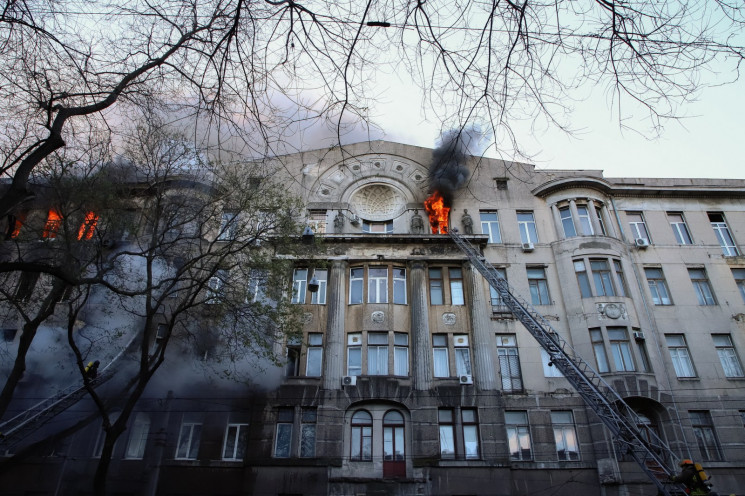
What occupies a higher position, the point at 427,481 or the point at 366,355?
the point at 366,355

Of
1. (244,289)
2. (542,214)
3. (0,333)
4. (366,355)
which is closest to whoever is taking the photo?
(244,289)

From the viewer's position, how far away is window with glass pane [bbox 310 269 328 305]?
930 inches

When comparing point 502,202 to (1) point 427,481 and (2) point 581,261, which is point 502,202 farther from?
(1) point 427,481

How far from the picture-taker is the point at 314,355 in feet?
73.0

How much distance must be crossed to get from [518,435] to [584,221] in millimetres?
11397

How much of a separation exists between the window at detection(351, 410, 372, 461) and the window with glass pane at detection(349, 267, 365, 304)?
212 inches

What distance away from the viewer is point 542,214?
25.8 m

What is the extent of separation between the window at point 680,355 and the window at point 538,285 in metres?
5.63

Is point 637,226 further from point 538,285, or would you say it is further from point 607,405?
point 607,405

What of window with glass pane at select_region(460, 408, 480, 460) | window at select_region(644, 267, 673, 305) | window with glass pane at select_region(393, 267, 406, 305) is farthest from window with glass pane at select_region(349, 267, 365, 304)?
window at select_region(644, 267, 673, 305)

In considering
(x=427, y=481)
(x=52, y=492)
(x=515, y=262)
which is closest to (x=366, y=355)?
(x=427, y=481)

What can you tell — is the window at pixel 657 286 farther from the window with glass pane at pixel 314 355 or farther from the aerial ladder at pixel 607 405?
the window with glass pane at pixel 314 355

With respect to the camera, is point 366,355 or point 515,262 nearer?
point 366,355

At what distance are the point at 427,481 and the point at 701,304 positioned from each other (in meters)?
15.7
